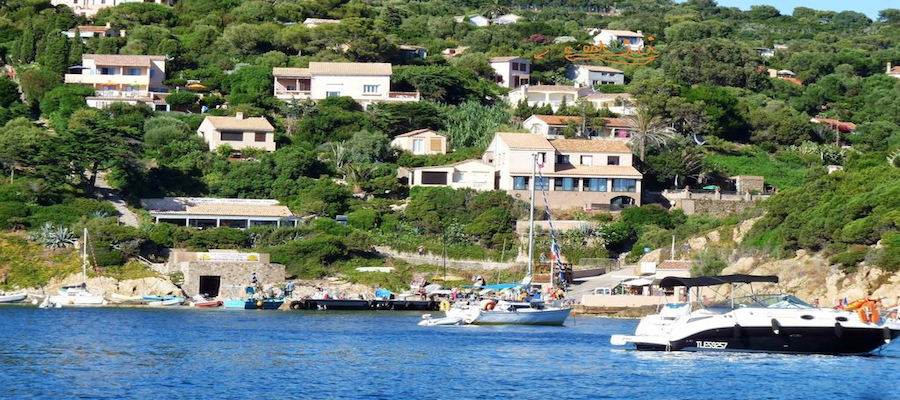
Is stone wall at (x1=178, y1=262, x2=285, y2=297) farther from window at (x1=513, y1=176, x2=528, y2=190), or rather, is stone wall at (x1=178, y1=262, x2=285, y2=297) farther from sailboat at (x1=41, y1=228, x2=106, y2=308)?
window at (x1=513, y1=176, x2=528, y2=190)

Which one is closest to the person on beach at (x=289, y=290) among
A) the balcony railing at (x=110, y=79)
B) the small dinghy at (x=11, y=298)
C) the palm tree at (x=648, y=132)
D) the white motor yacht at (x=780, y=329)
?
the small dinghy at (x=11, y=298)

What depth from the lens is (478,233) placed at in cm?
7988

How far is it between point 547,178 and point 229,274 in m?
21.6

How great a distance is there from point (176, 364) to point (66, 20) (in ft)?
260

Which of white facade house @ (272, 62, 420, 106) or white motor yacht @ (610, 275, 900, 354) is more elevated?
white facade house @ (272, 62, 420, 106)

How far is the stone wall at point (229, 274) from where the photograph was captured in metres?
73.3

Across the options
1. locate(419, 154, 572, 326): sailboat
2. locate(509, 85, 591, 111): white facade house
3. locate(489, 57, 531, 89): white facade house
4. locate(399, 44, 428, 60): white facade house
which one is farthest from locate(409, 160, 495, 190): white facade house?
locate(399, 44, 428, 60): white facade house

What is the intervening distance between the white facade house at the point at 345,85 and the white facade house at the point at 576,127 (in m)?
9.31

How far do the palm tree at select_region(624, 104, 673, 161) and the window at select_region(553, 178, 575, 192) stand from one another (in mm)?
6531

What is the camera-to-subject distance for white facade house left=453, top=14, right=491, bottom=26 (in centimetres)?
14238

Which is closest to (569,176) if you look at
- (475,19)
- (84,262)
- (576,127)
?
(576,127)

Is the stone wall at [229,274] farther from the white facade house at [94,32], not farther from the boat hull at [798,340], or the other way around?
the white facade house at [94,32]

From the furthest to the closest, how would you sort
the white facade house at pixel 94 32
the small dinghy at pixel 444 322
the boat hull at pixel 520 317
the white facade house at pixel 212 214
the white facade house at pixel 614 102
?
1. the white facade house at pixel 94 32
2. the white facade house at pixel 614 102
3. the white facade house at pixel 212 214
4. the small dinghy at pixel 444 322
5. the boat hull at pixel 520 317

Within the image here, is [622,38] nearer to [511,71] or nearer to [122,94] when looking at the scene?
[511,71]
